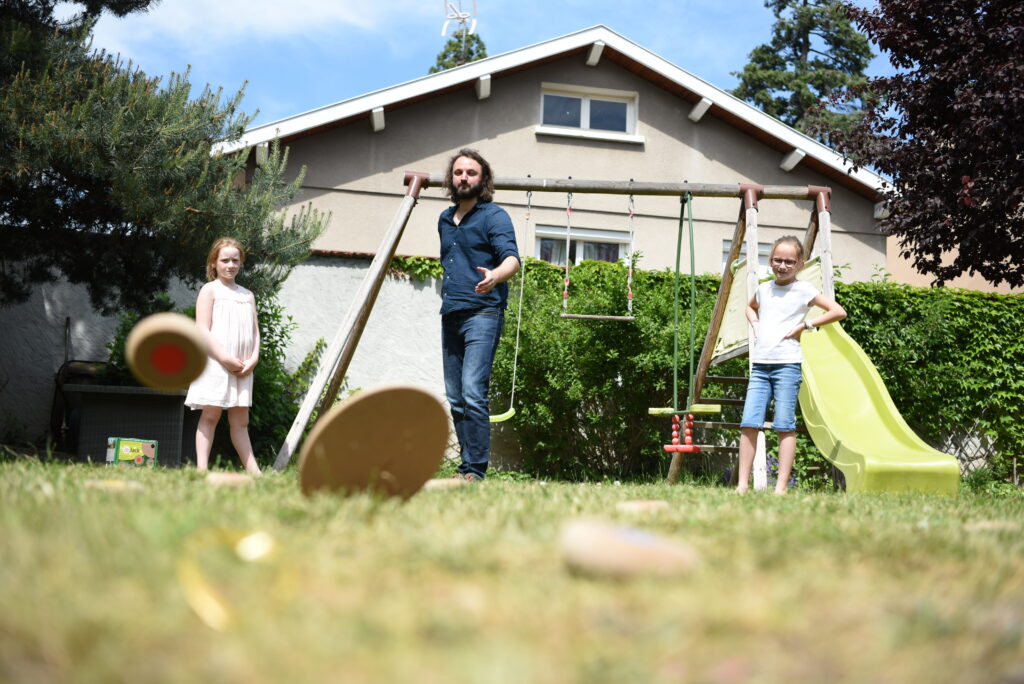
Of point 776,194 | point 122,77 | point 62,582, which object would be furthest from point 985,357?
point 62,582

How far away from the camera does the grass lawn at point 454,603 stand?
1.19 m

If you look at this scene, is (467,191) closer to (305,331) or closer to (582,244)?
(305,331)

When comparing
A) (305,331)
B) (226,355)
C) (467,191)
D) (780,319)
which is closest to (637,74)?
(305,331)

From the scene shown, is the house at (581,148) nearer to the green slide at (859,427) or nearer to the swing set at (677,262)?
the swing set at (677,262)

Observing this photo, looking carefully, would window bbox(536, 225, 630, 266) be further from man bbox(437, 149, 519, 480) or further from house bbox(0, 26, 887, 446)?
man bbox(437, 149, 519, 480)

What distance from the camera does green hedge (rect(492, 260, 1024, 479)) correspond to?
816 centimetres

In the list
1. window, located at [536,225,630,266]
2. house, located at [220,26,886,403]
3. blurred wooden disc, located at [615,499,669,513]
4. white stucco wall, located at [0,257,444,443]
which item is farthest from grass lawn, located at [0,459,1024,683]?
window, located at [536,225,630,266]

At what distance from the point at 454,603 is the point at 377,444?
1175 mm

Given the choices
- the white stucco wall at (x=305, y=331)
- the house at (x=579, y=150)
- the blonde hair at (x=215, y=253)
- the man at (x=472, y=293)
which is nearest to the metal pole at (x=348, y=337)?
the man at (x=472, y=293)

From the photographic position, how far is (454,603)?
146cm

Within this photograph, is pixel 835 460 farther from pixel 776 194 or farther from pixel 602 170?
pixel 602 170

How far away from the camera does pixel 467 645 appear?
4.14 ft

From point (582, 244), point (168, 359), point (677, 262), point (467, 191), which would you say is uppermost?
point (582, 244)

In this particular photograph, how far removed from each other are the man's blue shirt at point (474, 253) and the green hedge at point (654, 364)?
119 inches
